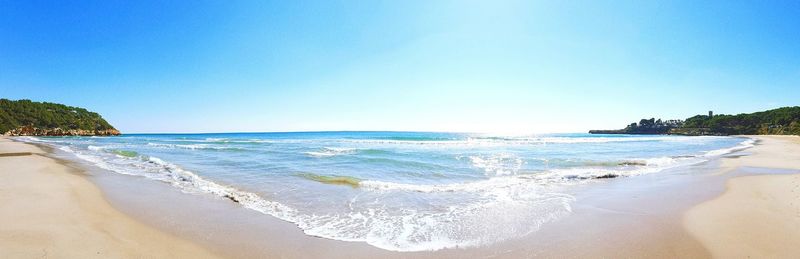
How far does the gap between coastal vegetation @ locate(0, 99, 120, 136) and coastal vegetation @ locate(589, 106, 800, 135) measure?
150 metres

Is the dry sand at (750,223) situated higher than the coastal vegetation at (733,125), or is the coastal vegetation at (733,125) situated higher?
the coastal vegetation at (733,125)

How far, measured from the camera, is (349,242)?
4781mm

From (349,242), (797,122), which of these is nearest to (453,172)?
(349,242)

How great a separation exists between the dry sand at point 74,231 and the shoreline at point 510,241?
15 cm

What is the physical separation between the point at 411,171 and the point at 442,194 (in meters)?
4.64

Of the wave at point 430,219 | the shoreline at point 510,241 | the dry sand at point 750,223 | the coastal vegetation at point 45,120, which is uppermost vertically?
the coastal vegetation at point 45,120

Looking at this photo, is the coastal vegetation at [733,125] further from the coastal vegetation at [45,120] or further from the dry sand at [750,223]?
the coastal vegetation at [45,120]

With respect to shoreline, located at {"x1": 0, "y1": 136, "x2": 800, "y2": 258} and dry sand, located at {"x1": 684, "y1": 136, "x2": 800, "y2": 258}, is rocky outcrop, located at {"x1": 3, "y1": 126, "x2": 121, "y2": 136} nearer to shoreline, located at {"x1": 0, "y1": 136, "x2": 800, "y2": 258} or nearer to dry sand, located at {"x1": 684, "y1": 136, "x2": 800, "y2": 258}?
shoreline, located at {"x1": 0, "y1": 136, "x2": 800, "y2": 258}

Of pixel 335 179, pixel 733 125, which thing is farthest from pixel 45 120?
pixel 733 125

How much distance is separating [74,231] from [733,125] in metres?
139

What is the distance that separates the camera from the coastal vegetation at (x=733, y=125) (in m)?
76.2

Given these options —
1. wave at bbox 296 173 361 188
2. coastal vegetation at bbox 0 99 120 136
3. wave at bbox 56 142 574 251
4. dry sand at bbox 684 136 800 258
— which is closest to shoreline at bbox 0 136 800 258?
dry sand at bbox 684 136 800 258

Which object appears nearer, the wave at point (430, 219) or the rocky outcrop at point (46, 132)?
the wave at point (430, 219)

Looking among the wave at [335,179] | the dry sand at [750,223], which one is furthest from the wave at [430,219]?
the wave at [335,179]
